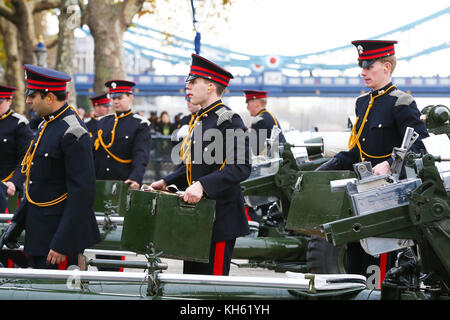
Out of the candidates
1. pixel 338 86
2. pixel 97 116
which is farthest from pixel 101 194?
pixel 338 86

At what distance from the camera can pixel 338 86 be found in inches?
1524

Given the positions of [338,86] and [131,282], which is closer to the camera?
[131,282]

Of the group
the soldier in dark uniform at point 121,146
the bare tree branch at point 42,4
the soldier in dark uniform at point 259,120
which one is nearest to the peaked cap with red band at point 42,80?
the soldier in dark uniform at point 121,146

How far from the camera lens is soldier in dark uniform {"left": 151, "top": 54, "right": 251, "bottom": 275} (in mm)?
4176

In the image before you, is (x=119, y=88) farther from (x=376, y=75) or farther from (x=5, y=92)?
(x=376, y=75)

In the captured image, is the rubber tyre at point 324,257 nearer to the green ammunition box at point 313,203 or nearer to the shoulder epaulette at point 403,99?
the green ammunition box at point 313,203

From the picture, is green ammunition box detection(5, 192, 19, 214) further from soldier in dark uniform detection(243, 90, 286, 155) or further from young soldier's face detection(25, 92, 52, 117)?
soldier in dark uniform detection(243, 90, 286, 155)

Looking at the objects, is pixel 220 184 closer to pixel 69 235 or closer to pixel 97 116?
pixel 69 235

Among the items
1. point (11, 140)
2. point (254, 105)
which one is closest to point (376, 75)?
point (11, 140)

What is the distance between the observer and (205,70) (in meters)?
4.39

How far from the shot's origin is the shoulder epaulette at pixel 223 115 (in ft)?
14.1

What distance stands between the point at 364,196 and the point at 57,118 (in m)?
1.89

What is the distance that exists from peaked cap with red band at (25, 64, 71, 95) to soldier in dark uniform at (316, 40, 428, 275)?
190cm

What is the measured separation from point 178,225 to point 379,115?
5.65 ft
